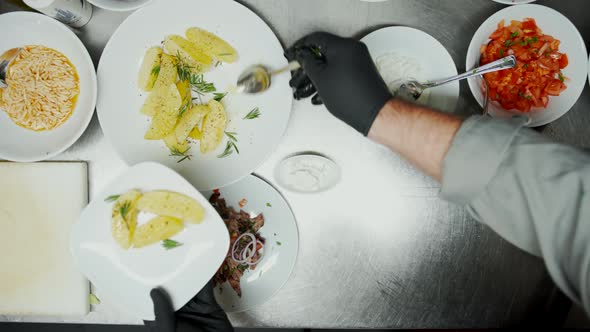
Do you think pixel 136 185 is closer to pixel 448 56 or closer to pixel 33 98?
pixel 33 98

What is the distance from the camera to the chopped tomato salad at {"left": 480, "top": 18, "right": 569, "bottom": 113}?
87cm

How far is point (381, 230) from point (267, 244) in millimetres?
261

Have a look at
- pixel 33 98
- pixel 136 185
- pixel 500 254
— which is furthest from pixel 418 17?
pixel 33 98

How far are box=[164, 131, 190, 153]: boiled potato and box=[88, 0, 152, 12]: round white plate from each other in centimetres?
26

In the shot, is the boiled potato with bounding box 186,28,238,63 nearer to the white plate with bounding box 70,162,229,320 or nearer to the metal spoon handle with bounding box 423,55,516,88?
the white plate with bounding box 70,162,229,320

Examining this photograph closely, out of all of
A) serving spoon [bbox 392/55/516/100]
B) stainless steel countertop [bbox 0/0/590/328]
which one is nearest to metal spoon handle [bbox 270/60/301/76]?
stainless steel countertop [bbox 0/0/590/328]

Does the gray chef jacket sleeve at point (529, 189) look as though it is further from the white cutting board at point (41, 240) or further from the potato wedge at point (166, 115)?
the white cutting board at point (41, 240)

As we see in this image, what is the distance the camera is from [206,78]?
919 millimetres

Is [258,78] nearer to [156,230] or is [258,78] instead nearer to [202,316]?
[156,230]

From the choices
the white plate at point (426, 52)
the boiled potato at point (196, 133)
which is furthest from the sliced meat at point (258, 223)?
the white plate at point (426, 52)

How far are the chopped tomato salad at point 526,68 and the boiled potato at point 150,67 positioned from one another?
26.3 inches

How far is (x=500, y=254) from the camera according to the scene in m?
0.98

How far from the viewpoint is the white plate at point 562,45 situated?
867 millimetres

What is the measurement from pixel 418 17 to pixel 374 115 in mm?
312
